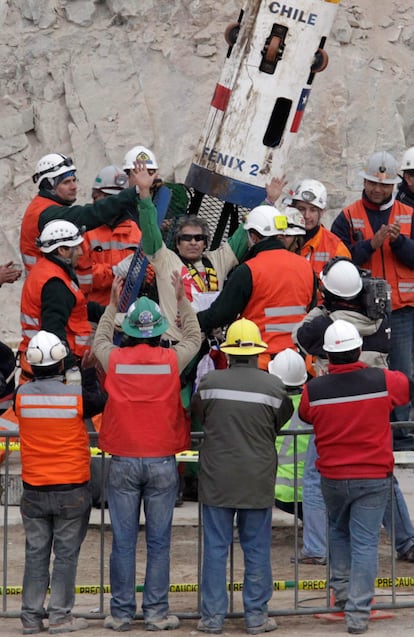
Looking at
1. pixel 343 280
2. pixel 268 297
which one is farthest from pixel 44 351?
pixel 268 297

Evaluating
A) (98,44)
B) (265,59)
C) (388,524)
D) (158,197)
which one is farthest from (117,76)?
(388,524)

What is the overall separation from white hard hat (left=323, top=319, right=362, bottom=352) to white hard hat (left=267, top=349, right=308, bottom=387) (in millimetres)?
1582

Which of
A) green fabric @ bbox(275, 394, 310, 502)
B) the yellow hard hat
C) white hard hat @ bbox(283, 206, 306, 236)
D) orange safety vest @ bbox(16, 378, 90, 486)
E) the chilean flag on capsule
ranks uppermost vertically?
the chilean flag on capsule

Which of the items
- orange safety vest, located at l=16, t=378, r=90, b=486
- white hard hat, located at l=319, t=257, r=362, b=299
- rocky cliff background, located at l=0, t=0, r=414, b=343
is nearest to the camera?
orange safety vest, located at l=16, t=378, r=90, b=486

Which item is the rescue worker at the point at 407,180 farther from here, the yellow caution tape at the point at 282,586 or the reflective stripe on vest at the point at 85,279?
the yellow caution tape at the point at 282,586

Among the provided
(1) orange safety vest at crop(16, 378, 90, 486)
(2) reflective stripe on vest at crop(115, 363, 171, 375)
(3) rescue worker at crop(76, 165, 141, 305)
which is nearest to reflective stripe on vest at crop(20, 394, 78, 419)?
(1) orange safety vest at crop(16, 378, 90, 486)

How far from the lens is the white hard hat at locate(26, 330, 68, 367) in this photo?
8.09 metres

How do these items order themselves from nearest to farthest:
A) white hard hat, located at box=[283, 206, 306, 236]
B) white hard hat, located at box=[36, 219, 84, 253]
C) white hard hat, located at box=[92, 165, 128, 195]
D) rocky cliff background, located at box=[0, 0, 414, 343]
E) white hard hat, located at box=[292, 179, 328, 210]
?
white hard hat, located at box=[36, 219, 84, 253], white hard hat, located at box=[283, 206, 306, 236], white hard hat, located at box=[292, 179, 328, 210], white hard hat, located at box=[92, 165, 128, 195], rocky cliff background, located at box=[0, 0, 414, 343]

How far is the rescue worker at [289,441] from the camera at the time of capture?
9.66m

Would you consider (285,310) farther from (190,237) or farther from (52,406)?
(52,406)

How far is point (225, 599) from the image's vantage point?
26.5ft

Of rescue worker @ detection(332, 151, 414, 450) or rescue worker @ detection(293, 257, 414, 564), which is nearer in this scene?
rescue worker @ detection(293, 257, 414, 564)

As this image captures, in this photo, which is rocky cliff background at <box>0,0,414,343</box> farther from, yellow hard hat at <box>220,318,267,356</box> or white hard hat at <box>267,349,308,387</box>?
yellow hard hat at <box>220,318,267,356</box>

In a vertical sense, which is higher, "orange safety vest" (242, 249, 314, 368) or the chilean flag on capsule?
the chilean flag on capsule
